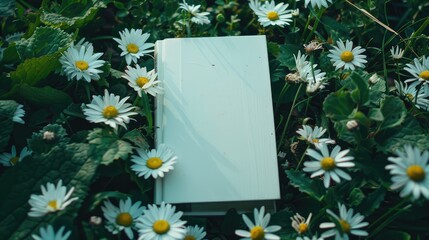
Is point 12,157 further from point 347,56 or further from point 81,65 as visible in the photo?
point 347,56

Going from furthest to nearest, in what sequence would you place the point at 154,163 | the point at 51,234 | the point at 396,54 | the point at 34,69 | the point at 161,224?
the point at 396,54 → the point at 34,69 → the point at 154,163 → the point at 161,224 → the point at 51,234

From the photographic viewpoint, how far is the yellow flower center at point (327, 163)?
5.53 ft

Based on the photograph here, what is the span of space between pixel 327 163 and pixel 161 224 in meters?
0.51

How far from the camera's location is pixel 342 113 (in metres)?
1.73

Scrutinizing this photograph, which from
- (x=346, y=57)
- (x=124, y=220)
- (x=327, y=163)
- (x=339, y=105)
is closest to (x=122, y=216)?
(x=124, y=220)

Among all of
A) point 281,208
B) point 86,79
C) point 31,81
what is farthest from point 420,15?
point 31,81

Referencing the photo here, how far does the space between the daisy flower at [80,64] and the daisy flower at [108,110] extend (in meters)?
0.10

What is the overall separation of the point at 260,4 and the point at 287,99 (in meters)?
0.43

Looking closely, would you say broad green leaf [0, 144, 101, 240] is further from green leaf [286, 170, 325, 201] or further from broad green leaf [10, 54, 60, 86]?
green leaf [286, 170, 325, 201]

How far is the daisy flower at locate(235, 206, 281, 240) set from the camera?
1.62 metres

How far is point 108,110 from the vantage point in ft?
5.83

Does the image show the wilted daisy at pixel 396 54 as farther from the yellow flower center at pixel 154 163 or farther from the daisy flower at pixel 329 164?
the yellow flower center at pixel 154 163

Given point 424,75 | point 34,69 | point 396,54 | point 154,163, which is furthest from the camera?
point 396,54

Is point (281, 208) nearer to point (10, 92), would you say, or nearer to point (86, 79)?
point (86, 79)
